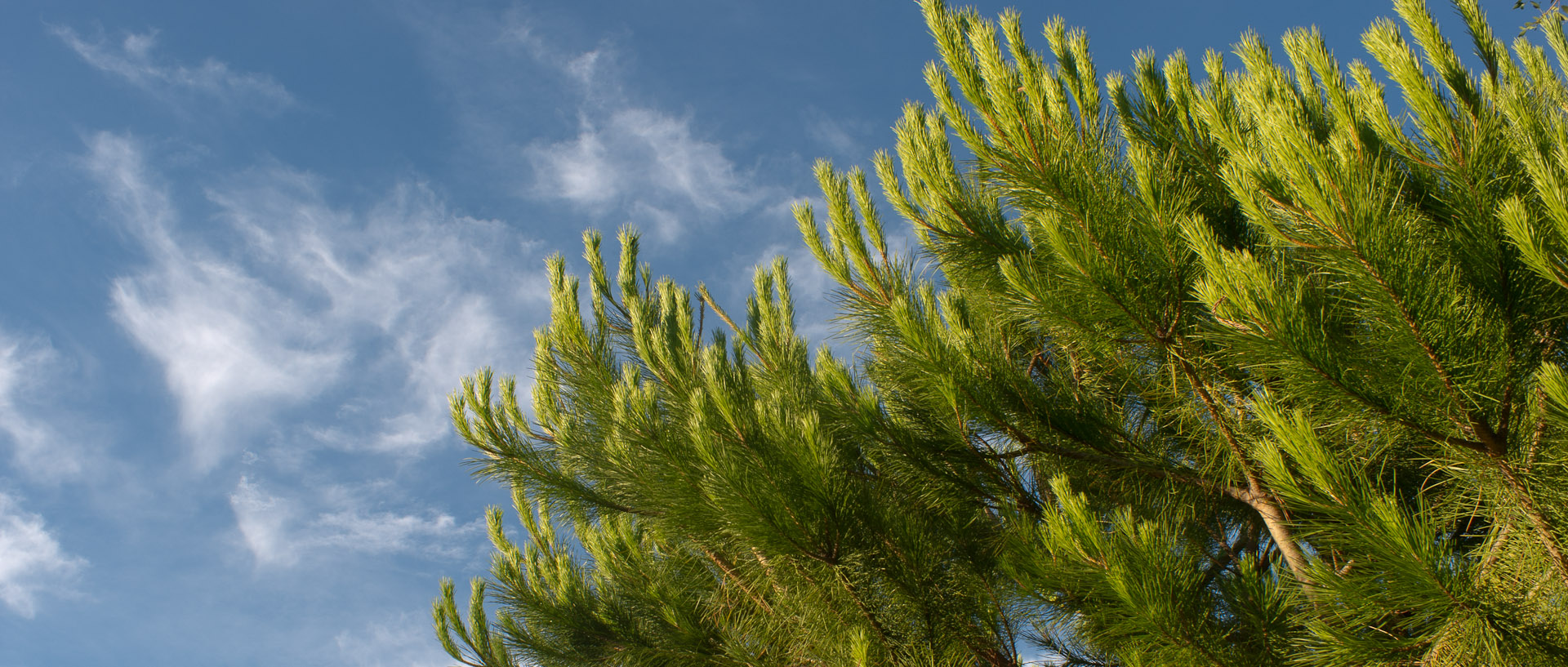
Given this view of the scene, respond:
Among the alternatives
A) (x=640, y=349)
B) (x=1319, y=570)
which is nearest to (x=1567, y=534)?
(x=1319, y=570)

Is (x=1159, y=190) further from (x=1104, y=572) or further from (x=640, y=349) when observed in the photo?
(x=640, y=349)

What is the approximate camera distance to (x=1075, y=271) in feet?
9.78

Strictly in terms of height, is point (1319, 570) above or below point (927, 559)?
below

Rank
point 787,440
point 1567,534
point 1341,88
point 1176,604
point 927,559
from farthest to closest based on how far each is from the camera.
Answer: point 927,559 → point 787,440 → point 1341,88 → point 1176,604 → point 1567,534

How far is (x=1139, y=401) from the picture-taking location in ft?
12.4

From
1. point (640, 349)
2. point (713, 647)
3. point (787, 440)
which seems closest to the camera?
point (787, 440)

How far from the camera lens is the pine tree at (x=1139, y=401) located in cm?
243

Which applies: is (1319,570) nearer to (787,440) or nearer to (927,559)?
(927,559)

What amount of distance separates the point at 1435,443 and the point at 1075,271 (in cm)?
118

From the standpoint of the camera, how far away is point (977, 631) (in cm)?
374

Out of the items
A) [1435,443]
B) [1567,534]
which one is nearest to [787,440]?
[1435,443]

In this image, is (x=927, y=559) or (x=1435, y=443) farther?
(x=927, y=559)

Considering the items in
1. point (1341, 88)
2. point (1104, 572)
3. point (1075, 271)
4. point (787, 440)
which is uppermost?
point (1341, 88)

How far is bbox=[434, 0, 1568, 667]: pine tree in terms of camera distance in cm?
243
